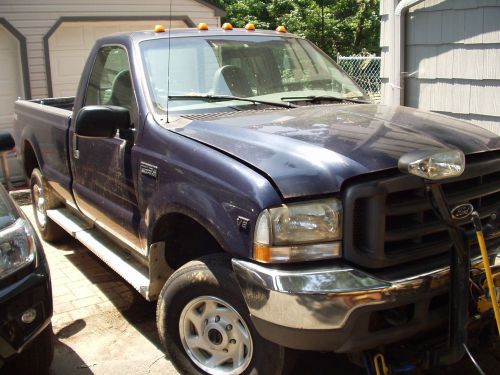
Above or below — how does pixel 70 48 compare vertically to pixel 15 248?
above

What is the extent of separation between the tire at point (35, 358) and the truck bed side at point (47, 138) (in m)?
1.90

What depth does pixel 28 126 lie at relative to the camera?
6.08m

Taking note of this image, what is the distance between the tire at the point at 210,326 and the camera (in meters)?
2.96

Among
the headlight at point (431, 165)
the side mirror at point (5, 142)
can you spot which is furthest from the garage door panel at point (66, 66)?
the headlight at point (431, 165)

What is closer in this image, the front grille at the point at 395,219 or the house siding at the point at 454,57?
the front grille at the point at 395,219

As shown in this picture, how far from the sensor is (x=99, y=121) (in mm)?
3744

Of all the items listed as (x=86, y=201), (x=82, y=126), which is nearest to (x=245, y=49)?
(x=82, y=126)

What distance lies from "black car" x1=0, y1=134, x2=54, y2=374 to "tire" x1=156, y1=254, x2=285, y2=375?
0.67 m

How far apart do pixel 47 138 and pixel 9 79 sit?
6.02 metres

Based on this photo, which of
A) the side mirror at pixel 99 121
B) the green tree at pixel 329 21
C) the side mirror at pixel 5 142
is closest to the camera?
the side mirror at pixel 99 121

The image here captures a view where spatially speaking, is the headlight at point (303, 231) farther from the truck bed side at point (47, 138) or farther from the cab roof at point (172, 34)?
the truck bed side at point (47, 138)

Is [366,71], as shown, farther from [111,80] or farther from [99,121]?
[99,121]

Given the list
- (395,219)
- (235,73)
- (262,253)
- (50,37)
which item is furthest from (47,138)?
(50,37)

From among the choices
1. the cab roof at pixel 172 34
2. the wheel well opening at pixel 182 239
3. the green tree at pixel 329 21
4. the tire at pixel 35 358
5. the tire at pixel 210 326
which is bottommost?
the tire at pixel 35 358
